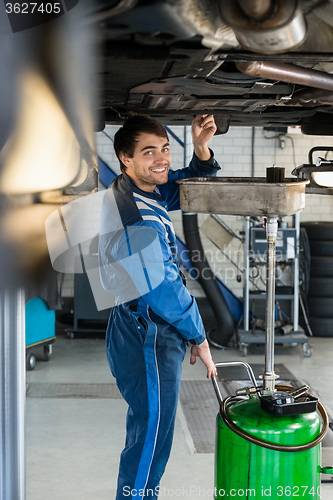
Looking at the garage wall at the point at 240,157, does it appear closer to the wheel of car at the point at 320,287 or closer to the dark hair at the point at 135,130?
the wheel of car at the point at 320,287

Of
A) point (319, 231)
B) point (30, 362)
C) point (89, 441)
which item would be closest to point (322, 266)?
point (319, 231)

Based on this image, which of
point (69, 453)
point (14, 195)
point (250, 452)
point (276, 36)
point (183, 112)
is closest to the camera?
point (14, 195)

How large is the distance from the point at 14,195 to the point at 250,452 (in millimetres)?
1405

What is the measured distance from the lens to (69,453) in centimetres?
276

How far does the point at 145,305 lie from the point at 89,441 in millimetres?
1483

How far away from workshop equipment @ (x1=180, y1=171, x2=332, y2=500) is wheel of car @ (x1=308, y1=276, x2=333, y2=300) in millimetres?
4105

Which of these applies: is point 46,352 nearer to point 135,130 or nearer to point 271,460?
point 135,130

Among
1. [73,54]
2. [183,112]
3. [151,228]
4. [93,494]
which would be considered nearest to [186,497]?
[93,494]

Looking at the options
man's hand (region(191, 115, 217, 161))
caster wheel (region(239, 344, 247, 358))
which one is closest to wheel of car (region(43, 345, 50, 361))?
caster wheel (region(239, 344, 247, 358))

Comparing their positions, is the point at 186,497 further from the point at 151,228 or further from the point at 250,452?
the point at 151,228

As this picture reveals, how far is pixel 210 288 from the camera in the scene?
5207mm

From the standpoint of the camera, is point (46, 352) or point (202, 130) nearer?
point (202, 130)

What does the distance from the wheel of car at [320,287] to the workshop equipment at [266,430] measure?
411 cm

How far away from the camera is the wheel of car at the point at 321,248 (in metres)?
5.59
